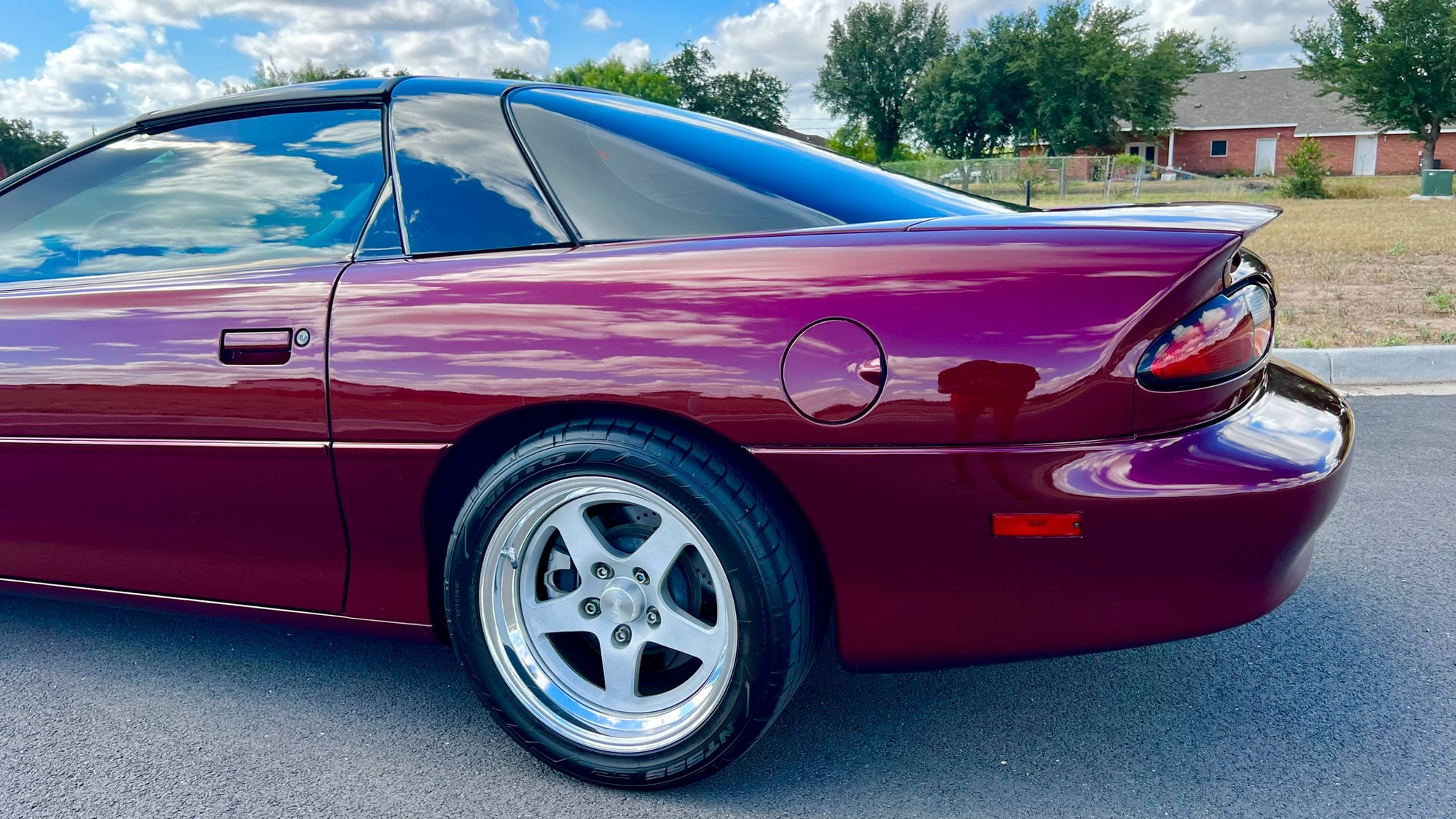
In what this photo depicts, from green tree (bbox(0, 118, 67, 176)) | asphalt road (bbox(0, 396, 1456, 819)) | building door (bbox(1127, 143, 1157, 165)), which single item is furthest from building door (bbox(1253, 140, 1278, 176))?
asphalt road (bbox(0, 396, 1456, 819))

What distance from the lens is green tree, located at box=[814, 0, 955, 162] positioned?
209 ft

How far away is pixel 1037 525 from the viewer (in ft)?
5.62

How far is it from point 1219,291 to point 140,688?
2439 millimetres

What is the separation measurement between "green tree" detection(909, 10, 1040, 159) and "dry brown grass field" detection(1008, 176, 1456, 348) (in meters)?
32.8

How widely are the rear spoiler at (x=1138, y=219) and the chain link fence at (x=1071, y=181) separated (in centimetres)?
2364

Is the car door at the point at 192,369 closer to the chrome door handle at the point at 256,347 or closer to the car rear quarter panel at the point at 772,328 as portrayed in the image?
the chrome door handle at the point at 256,347

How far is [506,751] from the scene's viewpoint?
7.04ft

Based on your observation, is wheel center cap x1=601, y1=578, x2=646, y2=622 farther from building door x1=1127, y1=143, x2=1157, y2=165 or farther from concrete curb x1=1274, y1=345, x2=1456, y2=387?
building door x1=1127, y1=143, x2=1157, y2=165

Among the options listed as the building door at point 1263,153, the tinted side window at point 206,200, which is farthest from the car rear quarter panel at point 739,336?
the building door at point 1263,153

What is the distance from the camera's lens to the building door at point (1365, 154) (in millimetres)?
49562

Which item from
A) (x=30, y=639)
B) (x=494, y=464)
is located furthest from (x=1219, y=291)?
(x=30, y=639)

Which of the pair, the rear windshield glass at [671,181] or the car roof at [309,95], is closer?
the rear windshield glass at [671,181]

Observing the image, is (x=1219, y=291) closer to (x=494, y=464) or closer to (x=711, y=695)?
(x=711, y=695)

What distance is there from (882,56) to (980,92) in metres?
13.5
